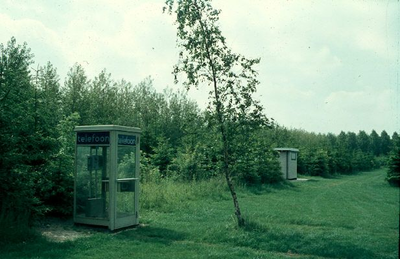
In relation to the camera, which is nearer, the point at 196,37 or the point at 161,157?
the point at 196,37

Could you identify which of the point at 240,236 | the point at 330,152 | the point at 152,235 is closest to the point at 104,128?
the point at 152,235

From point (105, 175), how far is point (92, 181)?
0.45 meters

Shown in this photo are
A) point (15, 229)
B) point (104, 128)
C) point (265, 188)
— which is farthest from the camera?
point (265, 188)

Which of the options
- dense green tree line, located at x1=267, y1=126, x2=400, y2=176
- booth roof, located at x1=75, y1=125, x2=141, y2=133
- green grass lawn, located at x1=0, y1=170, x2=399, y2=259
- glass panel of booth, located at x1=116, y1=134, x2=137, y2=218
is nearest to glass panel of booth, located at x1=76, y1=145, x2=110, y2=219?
glass panel of booth, located at x1=116, y1=134, x2=137, y2=218

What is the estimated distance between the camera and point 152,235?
9.66 m

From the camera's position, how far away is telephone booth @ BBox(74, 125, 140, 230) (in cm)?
1023

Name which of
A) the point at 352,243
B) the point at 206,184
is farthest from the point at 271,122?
the point at 206,184

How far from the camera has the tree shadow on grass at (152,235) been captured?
9.05 meters

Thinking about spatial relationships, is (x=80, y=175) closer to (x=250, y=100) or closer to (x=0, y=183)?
(x=0, y=183)

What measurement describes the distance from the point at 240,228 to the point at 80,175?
15.1 feet

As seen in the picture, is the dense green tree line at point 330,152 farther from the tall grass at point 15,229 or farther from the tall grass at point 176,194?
the tall grass at point 15,229

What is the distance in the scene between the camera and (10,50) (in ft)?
88.4

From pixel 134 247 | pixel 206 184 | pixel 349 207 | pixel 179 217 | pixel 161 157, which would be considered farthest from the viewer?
pixel 161 157

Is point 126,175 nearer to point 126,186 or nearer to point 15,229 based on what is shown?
point 126,186
